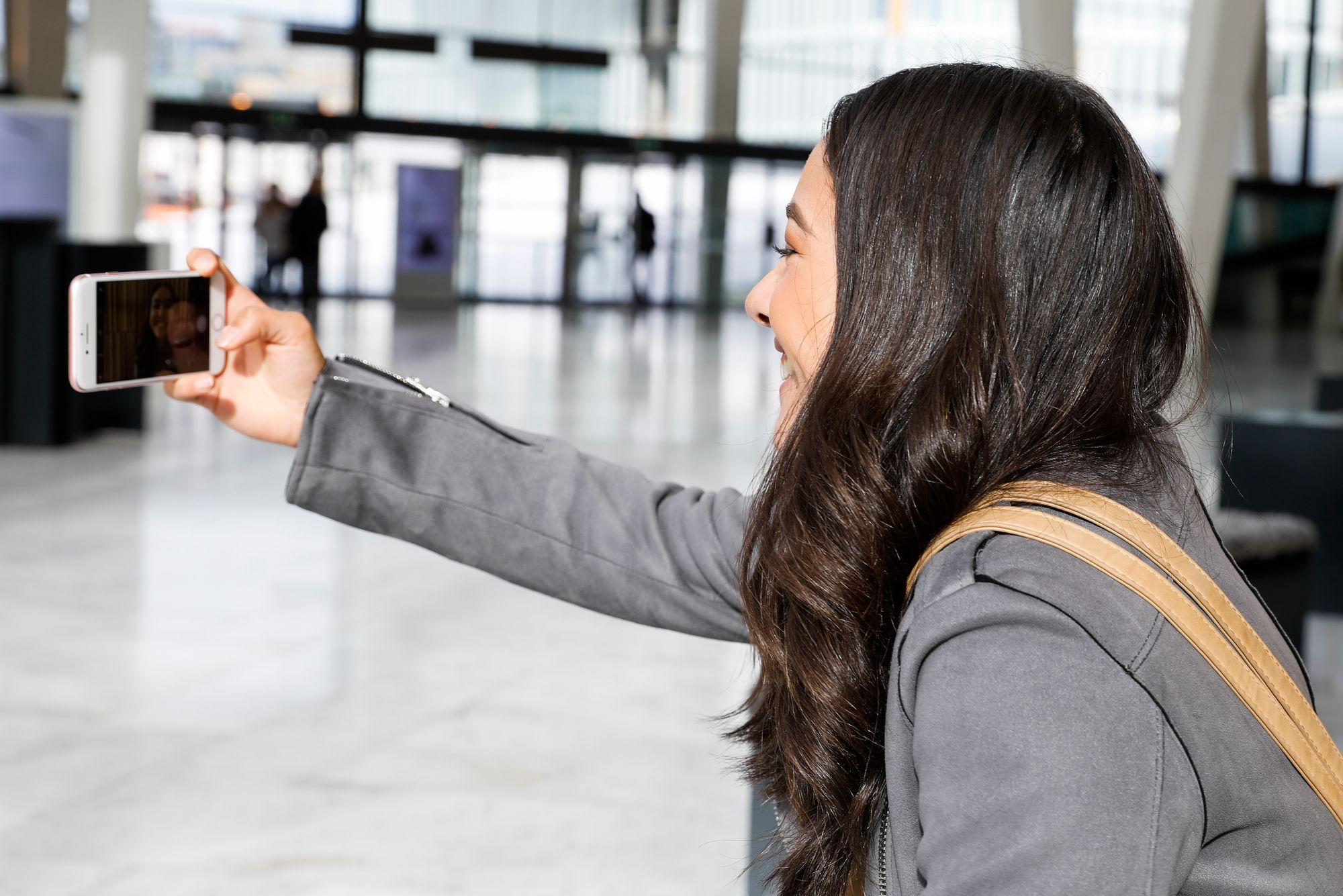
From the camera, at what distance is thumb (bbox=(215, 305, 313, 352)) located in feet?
5.42

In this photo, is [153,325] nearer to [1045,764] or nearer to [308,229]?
[1045,764]

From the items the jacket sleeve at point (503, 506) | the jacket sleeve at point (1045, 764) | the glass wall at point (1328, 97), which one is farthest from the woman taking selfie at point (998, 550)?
the glass wall at point (1328, 97)

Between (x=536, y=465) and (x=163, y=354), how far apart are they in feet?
1.58

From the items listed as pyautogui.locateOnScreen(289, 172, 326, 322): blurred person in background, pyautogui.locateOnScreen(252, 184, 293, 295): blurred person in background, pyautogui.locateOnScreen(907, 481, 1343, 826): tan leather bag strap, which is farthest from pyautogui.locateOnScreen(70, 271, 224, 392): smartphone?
pyautogui.locateOnScreen(252, 184, 293, 295): blurred person in background

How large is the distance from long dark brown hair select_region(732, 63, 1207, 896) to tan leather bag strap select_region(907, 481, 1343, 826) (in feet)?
0.16

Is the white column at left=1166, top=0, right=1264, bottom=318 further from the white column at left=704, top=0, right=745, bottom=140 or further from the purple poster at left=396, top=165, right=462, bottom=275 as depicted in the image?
the purple poster at left=396, top=165, right=462, bottom=275

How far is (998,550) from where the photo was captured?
2.97 ft

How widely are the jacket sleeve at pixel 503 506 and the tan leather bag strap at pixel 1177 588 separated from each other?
62 centimetres

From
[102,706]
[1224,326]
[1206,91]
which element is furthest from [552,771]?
[1224,326]

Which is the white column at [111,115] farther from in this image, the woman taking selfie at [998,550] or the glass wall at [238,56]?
the glass wall at [238,56]

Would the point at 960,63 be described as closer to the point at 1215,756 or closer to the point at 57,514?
the point at 1215,756

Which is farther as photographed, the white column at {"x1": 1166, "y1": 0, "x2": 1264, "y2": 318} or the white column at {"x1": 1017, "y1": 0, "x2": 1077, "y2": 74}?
the white column at {"x1": 1166, "y1": 0, "x2": 1264, "y2": 318}

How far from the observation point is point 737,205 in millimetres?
26469

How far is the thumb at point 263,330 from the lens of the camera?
5.42 feet
